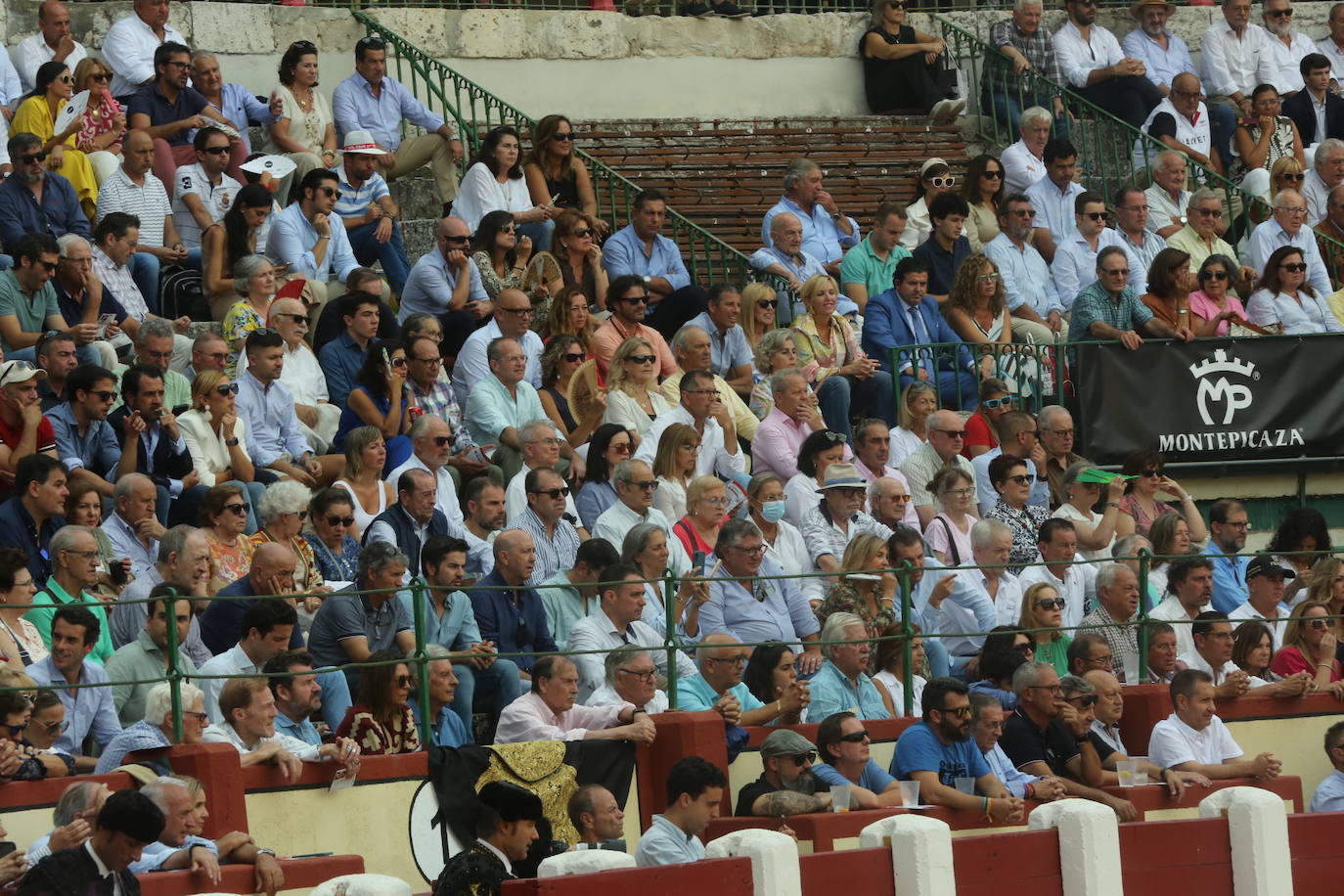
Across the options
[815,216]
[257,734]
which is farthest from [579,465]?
[257,734]

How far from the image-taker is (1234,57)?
2261 cm

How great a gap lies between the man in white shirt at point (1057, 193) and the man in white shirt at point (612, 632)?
7.39 m

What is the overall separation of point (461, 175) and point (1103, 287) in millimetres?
4853

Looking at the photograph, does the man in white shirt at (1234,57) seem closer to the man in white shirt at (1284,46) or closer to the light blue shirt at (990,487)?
the man in white shirt at (1284,46)

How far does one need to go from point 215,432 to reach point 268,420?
1.84 ft

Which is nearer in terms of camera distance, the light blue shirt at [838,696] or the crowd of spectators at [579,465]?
the crowd of spectators at [579,465]

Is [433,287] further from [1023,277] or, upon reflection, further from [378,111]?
[1023,277]

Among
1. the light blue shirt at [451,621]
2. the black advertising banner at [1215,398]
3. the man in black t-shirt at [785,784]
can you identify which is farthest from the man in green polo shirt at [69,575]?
the black advertising banner at [1215,398]

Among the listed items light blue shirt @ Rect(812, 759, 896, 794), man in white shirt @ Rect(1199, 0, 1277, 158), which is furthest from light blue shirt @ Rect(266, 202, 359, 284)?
man in white shirt @ Rect(1199, 0, 1277, 158)

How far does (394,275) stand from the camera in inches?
710

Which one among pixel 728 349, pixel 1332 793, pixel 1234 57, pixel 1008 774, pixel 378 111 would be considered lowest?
pixel 1332 793

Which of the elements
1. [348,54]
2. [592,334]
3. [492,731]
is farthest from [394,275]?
[492,731]

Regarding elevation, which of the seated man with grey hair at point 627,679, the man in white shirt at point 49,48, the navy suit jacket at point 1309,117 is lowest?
the seated man with grey hair at point 627,679

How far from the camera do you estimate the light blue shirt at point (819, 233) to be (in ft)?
62.2
